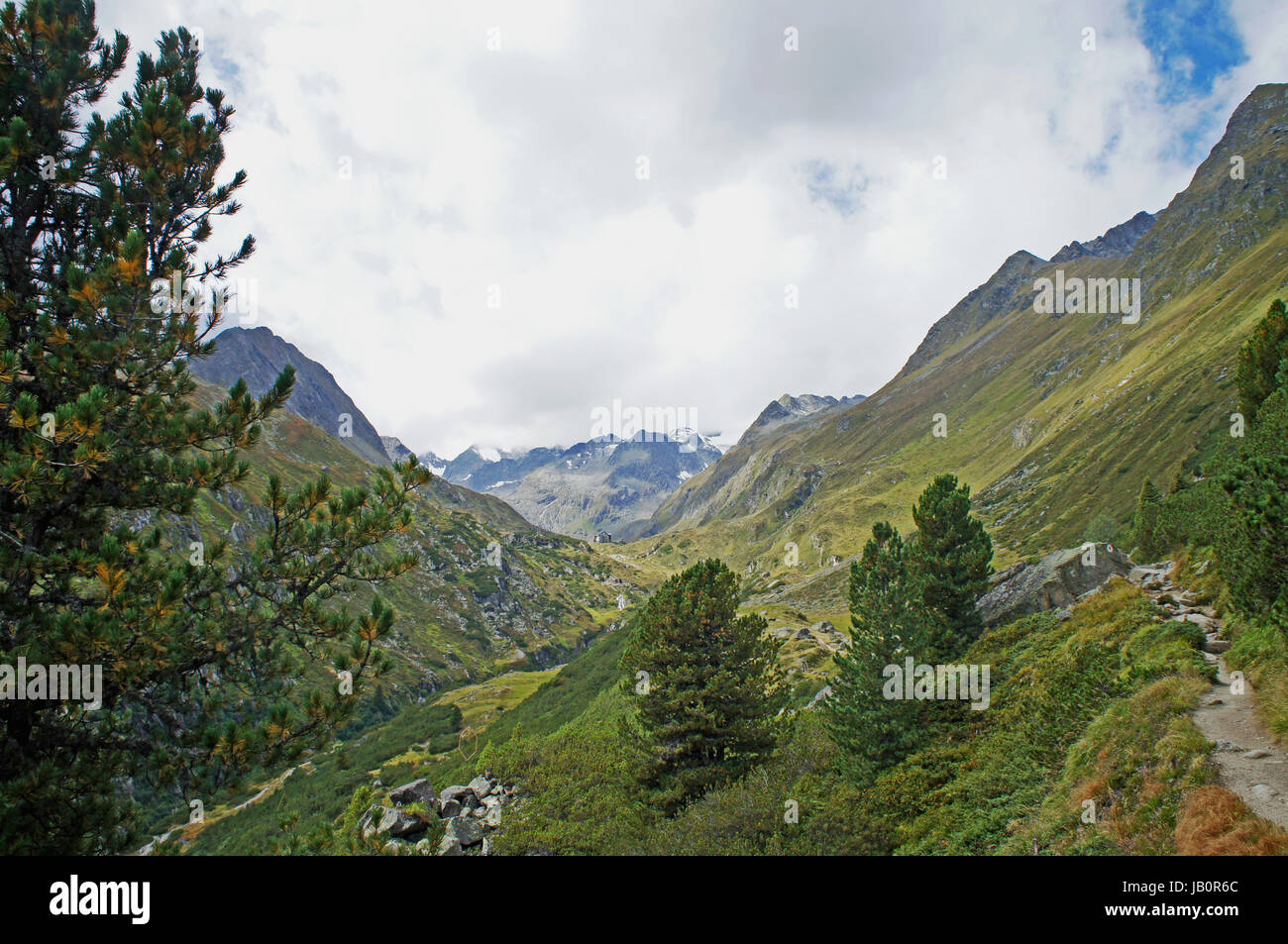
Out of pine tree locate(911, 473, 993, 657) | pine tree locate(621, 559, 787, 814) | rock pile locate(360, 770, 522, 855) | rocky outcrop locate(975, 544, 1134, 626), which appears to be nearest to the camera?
pine tree locate(621, 559, 787, 814)

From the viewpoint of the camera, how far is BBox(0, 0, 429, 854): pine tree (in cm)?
883

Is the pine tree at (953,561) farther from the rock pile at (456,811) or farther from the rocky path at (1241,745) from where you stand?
the rock pile at (456,811)

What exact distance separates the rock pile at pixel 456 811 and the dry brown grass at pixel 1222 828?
2703cm

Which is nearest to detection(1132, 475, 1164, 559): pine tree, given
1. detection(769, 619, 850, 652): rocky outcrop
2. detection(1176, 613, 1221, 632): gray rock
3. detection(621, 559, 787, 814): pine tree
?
detection(769, 619, 850, 652): rocky outcrop

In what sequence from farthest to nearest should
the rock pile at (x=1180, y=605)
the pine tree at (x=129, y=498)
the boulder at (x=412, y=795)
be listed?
the boulder at (x=412, y=795)
the rock pile at (x=1180, y=605)
the pine tree at (x=129, y=498)

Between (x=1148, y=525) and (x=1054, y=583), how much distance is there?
124ft

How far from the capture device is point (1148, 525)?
6744cm

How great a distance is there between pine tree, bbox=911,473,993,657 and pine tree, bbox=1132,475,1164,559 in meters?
38.3

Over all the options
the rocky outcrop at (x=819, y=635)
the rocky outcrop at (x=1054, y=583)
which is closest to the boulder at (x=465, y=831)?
the rocky outcrop at (x=1054, y=583)

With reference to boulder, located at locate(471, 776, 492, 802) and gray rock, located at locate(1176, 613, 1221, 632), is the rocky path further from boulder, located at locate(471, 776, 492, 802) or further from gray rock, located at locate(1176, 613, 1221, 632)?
boulder, located at locate(471, 776, 492, 802)

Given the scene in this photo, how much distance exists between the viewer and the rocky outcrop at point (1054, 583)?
1688 inches
